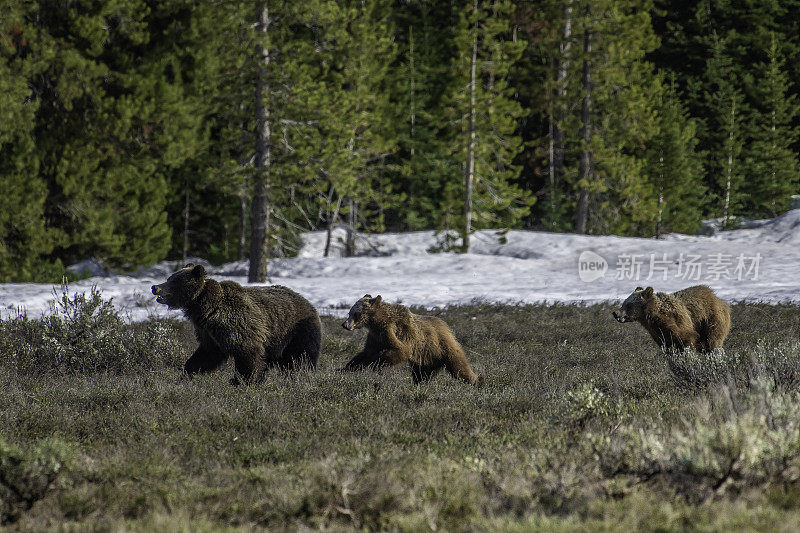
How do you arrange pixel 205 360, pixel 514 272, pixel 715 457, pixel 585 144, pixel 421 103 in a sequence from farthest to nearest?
pixel 421 103
pixel 585 144
pixel 514 272
pixel 205 360
pixel 715 457

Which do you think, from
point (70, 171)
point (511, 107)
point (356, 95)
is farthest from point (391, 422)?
point (511, 107)

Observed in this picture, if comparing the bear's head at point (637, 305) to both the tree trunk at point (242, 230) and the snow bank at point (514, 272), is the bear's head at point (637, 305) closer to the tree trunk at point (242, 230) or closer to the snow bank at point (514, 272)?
the snow bank at point (514, 272)

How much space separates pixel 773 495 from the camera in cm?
368

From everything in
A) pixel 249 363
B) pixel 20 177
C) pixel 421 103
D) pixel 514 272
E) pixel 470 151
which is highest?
pixel 421 103

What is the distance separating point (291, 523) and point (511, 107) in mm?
24646

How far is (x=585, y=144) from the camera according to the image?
27.5m

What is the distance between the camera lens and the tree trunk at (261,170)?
17.4 meters

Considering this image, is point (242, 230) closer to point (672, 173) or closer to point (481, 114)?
point (481, 114)

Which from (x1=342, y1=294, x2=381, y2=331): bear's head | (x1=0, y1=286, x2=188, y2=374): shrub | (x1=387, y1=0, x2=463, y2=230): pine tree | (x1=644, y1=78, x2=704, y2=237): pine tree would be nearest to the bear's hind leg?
(x1=342, y1=294, x2=381, y2=331): bear's head

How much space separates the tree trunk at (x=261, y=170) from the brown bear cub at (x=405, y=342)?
34.4 feet

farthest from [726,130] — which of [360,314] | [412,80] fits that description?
[360,314]

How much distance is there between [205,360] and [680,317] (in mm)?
5394

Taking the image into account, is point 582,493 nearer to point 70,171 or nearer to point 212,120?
point 70,171

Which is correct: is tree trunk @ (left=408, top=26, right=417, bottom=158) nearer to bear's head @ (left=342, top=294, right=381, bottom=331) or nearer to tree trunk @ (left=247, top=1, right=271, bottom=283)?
tree trunk @ (left=247, top=1, right=271, bottom=283)
